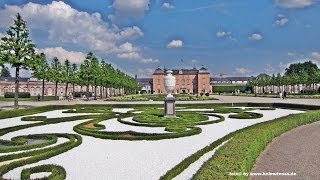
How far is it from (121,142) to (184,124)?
479cm

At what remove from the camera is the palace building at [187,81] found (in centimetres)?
13550

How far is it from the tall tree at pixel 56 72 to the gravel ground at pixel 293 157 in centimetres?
4851

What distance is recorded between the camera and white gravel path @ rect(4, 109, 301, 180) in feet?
27.3

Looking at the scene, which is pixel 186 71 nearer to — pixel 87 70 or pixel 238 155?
pixel 87 70

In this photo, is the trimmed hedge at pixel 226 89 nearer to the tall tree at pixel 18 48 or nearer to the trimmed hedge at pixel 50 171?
the tall tree at pixel 18 48

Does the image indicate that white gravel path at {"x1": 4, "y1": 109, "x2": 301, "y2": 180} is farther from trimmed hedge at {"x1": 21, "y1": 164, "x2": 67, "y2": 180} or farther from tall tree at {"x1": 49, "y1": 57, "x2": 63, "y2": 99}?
tall tree at {"x1": 49, "y1": 57, "x2": 63, "y2": 99}

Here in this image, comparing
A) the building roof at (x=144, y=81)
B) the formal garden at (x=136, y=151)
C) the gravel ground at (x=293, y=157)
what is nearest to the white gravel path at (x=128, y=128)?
the formal garden at (x=136, y=151)

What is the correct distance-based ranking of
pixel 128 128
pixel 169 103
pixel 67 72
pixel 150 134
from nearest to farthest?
pixel 150 134 → pixel 128 128 → pixel 169 103 → pixel 67 72

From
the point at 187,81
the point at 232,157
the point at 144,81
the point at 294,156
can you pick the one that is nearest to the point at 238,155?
the point at 232,157

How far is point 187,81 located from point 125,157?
131 meters

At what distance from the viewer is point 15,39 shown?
28844mm

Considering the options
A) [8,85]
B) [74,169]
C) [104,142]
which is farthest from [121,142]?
[8,85]

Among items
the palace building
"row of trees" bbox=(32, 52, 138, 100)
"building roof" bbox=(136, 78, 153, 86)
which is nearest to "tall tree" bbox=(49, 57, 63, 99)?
"row of trees" bbox=(32, 52, 138, 100)

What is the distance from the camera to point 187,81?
141 metres
